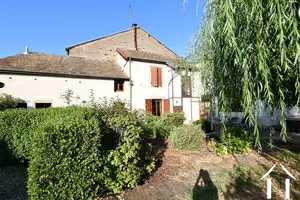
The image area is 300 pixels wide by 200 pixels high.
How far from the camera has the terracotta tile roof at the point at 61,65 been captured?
12.0 metres

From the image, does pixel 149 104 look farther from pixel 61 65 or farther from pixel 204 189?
pixel 204 189

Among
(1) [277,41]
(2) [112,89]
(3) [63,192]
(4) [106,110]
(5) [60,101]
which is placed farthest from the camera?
(2) [112,89]

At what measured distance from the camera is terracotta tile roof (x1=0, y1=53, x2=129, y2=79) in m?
12.0

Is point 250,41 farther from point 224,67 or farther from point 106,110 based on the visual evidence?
point 106,110

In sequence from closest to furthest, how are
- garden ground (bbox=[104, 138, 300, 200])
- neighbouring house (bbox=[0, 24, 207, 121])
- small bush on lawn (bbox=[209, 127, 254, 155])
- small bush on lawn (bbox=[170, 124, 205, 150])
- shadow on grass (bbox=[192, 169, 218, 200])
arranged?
shadow on grass (bbox=[192, 169, 218, 200]) < garden ground (bbox=[104, 138, 300, 200]) < small bush on lawn (bbox=[209, 127, 254, 155]) < small bush on lawn (bbox=[170, 124, 205, 150]) < neighbouring house (bbox=[0, 24, 207, 121])

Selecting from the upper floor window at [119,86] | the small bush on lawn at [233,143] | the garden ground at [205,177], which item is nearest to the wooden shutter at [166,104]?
the upper floor window at [119,86]

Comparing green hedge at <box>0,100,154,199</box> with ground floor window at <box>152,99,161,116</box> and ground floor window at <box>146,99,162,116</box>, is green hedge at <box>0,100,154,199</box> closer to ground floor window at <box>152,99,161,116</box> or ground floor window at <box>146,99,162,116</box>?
ground floor window at <box>146,99,162,116</box>

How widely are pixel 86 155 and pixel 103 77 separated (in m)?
11.2

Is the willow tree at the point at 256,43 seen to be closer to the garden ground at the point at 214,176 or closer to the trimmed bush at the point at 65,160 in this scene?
the trimmed bush at the point at 65,160

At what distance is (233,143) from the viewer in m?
6.66

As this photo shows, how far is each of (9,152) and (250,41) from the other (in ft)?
22.8

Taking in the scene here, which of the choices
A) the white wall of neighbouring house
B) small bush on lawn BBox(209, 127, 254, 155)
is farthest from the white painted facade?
small bush on lawn BBox(209, 127, 254, 155)

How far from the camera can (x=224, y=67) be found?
2213mm

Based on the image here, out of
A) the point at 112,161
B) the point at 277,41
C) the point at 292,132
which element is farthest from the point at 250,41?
the point at 292,132
